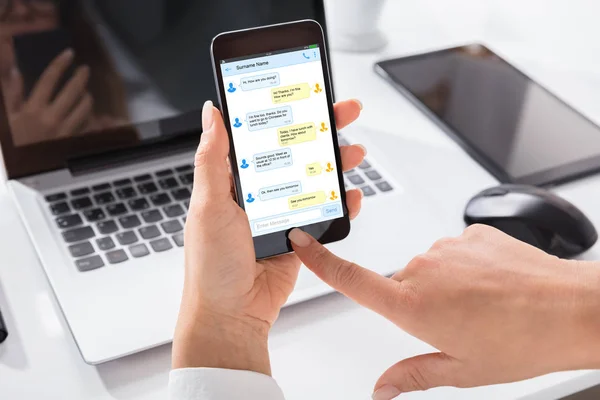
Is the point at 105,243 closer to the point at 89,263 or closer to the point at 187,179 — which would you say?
the point at 89,263

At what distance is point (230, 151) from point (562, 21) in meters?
0.94

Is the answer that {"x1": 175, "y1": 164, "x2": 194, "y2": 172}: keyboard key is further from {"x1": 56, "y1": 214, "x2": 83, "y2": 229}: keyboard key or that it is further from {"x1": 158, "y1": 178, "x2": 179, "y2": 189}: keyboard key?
{"x1": 56, "y1": 214, "x2": 83, "y2": 229}: keyboard key

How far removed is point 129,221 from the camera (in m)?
0.78

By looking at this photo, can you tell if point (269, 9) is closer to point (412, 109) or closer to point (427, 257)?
point (412, 109)

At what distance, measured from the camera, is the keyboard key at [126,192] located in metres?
0.82

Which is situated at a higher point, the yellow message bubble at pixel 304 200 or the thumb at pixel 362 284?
the yellow message bubble at pixel 304 200

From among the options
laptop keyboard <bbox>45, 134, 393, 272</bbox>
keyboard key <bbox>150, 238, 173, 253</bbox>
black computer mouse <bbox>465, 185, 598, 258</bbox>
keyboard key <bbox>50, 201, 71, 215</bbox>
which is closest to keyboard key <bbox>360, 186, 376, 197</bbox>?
laptop keyboard <bbox>45, 134, 393, 272</bbox>

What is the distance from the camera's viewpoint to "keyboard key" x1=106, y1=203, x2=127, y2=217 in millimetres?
792

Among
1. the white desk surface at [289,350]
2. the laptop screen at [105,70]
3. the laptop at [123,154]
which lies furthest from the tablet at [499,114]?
the laptop screen at [105,70]

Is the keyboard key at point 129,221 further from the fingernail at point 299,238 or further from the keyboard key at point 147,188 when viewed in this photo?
the fingernail at point 299,238

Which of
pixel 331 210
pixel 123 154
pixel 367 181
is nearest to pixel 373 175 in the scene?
pixel 367 181

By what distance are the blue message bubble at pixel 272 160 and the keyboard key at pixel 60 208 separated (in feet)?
0.88

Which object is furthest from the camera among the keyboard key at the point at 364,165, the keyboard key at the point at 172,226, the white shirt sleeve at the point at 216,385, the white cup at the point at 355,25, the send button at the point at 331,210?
the white cup at the point at 355,25

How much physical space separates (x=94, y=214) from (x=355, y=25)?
57 cm
